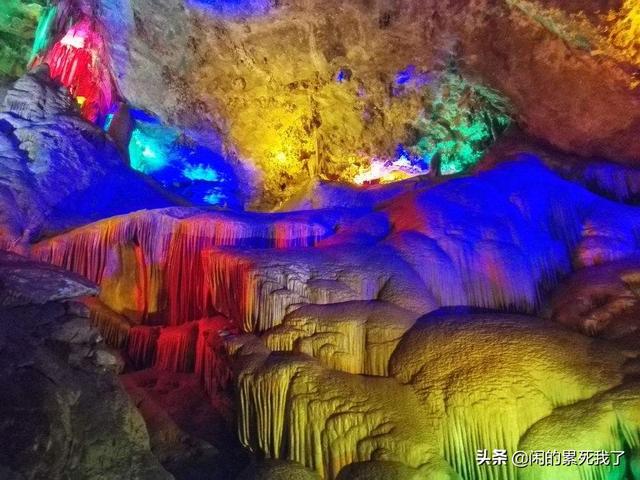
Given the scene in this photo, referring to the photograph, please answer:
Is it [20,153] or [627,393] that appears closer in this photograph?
[627,393]

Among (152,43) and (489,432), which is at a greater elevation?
(152,43)

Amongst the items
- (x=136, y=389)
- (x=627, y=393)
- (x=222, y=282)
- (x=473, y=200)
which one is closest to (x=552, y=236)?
(x=473, y=200)

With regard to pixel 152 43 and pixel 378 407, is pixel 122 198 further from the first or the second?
pixel 378 407

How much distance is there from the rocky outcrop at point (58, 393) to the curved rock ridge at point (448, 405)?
3.69 ft

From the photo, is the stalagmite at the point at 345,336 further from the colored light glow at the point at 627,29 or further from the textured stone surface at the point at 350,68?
the textured stone surface at the point at 350,68

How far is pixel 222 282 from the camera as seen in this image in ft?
19.5

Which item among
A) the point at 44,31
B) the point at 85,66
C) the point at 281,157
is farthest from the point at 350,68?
the point at 44,31

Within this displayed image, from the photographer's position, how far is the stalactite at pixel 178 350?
6430 millimetres

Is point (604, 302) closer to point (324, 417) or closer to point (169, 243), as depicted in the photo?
point (324, 417)

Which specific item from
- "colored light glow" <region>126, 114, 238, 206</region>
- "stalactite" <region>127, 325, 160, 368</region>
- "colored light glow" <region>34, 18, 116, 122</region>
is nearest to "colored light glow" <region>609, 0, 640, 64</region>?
"stalactite" <region>127, 325, 160, 368</region>

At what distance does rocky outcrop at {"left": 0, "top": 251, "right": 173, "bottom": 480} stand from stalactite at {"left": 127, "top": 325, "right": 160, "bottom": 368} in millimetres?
2182

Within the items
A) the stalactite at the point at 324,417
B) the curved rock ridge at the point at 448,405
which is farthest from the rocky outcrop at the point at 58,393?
the curved rock ridge at the point at 448,405

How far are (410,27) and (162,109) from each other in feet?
20.6

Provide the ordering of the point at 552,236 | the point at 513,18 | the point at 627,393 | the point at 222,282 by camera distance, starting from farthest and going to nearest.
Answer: the point at 513,18
the point at 552,236
the point at 222,282
the point at 627,393
